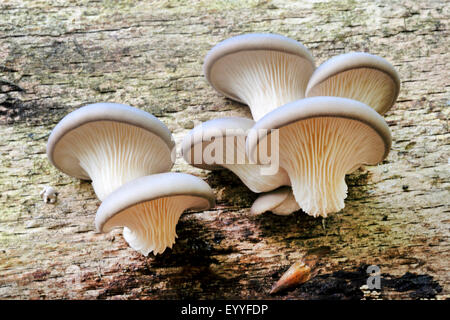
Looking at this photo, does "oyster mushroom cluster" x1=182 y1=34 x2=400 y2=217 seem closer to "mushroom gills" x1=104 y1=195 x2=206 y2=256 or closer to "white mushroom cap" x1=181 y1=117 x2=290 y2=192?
"white mushroom cap" x1=181 y1=117 x2=290 y2=192

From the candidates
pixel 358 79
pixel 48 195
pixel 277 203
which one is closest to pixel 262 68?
pixel 358 79

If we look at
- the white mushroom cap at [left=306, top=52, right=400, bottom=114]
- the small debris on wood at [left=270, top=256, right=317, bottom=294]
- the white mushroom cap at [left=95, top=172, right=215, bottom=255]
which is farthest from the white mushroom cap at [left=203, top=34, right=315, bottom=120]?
the small debris on wood at [left=270, top=256, right=317, bottom=294]

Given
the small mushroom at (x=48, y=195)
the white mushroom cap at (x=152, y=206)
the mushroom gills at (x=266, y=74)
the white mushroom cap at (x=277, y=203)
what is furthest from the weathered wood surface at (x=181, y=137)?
the mushroom gills at (x=266, y=74)

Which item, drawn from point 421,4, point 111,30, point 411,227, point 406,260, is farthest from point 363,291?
point 111,30

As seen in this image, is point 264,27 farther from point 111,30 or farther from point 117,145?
point 117,145

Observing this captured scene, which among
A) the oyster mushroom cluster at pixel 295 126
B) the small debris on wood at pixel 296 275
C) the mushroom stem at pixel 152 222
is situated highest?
the oyster mushroom cluster at pixel 295 126

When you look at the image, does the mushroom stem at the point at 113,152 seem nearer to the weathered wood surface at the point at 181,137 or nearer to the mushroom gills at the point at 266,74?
the weathered wood surface at the point at 181,137

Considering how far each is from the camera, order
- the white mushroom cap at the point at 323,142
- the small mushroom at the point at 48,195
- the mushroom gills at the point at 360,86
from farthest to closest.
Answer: the small mushroom at the point at 48,195 → the mushroom gills at the point at 360,86 → the white mushroom cap at the point at 323,142
